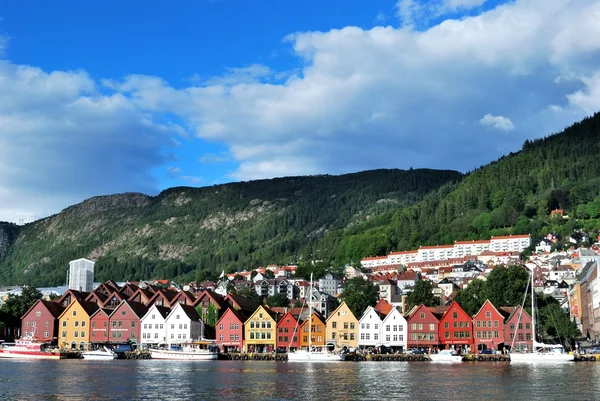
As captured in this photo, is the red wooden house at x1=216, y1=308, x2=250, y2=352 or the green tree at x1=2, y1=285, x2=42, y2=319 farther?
the green tree at x1=2, y1=285, x2=42, y2=319

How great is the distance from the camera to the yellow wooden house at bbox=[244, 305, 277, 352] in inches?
5162

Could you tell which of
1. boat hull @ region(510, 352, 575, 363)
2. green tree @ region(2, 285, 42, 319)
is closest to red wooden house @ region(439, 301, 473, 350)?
boat hull @ region(510, 352, 575, 363)

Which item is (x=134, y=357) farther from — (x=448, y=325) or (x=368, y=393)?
(x=368, y=393)

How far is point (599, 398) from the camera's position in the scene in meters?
56.1

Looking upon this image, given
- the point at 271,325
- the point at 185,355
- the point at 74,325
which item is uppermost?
the point at 74,325

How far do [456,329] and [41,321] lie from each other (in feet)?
234

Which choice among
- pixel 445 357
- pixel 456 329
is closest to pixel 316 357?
pixel 445 357

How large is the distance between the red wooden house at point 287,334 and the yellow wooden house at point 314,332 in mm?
943

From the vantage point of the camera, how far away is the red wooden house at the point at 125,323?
135 m

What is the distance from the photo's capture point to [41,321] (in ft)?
453

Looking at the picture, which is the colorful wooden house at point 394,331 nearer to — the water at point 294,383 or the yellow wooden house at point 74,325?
the water at point 294,383

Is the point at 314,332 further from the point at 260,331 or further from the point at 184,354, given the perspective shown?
the point at 184,354

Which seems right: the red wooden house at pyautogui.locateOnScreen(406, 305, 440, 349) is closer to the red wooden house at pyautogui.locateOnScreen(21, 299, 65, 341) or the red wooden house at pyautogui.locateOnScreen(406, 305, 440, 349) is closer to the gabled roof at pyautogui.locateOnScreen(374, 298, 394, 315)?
the gabled roof at pyautogui.locateOnScreen(374, 298, 394, 315)

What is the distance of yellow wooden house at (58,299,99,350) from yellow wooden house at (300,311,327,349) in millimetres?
36929
